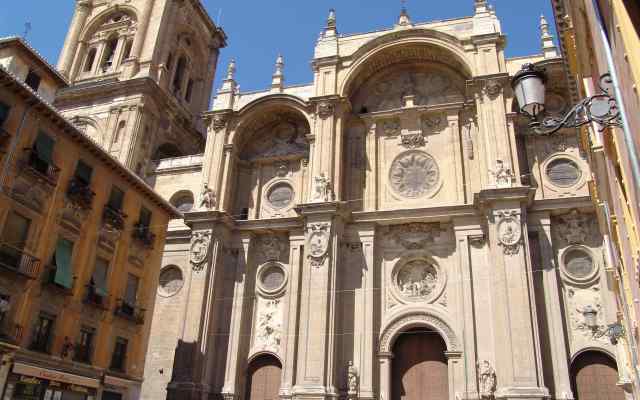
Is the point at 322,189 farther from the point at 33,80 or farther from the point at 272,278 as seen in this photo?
the point at 33,80

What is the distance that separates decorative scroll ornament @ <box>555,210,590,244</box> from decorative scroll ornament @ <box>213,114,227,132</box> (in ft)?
52.3

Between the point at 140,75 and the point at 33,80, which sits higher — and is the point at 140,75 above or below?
above

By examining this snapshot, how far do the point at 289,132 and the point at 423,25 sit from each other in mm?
8406

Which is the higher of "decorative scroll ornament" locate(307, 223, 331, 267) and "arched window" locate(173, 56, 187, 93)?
"arched window" locate(173, 56, 187, 93)

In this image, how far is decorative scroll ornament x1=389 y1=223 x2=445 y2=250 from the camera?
78.6ft

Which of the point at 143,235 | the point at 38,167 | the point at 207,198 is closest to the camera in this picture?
the point at 38,167

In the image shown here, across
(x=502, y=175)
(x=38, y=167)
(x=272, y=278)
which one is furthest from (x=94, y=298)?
(x=502, y=175)

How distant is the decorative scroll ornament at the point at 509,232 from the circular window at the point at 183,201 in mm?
15148

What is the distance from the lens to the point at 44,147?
18.0m

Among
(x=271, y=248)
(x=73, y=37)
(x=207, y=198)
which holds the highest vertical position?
(x=73, y=37)

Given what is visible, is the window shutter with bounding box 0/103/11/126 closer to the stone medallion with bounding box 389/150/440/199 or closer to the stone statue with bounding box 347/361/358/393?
the stone statue with bounding box 347/361/358/393

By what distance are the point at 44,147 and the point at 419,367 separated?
1565cm

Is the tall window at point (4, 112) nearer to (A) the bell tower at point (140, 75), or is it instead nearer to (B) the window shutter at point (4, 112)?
(B) the window shutter at point (4, 112)

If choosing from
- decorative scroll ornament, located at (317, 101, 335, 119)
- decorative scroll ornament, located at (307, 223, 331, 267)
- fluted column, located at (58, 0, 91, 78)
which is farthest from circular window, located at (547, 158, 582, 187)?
fluted column, located at (58, 0, 91, 78)
